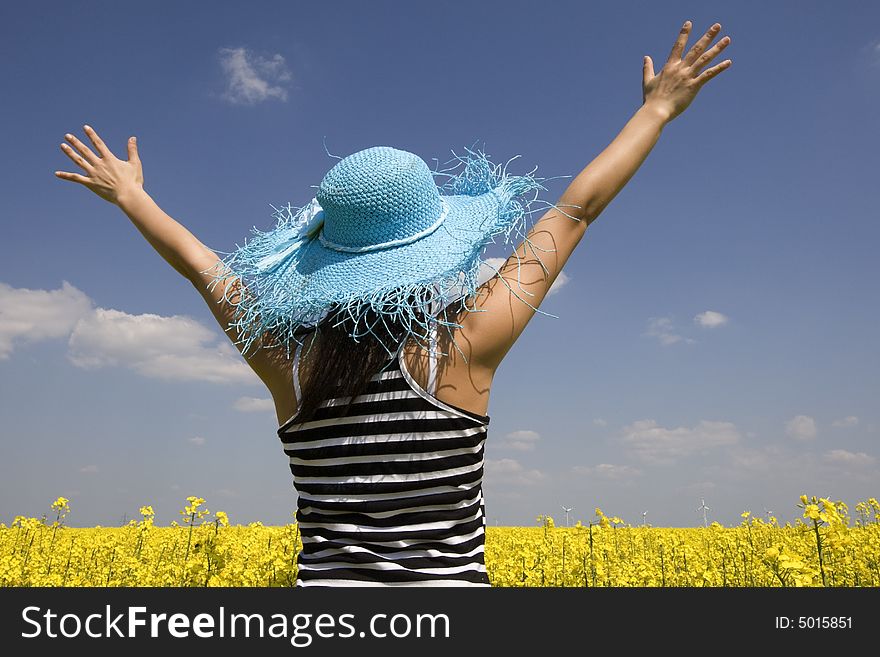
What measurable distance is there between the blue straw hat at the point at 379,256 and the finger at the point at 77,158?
891mm

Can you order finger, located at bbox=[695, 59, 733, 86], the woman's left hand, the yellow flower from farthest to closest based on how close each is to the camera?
the yellow flower < the woman's left hand < finger, located at bbox=[695, 59, 733, 86]

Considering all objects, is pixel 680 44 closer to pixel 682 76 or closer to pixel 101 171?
pixel 682 76

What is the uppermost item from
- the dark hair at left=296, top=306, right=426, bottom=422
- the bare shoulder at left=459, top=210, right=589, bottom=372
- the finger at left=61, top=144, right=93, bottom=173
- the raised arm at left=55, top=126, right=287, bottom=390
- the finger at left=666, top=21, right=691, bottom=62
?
the finger at left=666, top=21, right=691, bottom=62

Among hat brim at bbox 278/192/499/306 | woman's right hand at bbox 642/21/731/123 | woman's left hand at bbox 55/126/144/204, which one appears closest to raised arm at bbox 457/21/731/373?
woman's right hand at bbox 642/21/731/123

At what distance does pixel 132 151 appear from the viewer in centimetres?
238

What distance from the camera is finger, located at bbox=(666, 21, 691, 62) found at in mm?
1942

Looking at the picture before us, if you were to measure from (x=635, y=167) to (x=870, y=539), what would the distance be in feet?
19.9

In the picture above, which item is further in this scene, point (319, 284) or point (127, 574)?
point (127, 574)

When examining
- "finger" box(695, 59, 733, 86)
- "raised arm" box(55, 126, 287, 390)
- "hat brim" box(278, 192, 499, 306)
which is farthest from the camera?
"finger" box(695, 59, 733, 86)

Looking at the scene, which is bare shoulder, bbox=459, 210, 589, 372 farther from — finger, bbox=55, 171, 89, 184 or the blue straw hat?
finger, bbox=55, 171, 89, 184

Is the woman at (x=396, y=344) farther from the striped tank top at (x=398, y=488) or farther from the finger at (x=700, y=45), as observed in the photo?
the finger at (x=700, y=45)

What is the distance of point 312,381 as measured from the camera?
1568mm
